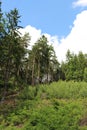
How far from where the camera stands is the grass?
21984 mm

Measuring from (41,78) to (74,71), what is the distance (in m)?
11.4

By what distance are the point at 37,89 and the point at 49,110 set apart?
29747 millimetres

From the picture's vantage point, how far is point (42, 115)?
22734mm

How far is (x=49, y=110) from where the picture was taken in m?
23.4

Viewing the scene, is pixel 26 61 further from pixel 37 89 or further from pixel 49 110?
pixel 49 110

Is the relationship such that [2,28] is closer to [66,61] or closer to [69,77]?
[69,77]

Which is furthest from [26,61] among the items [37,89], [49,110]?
[49,110]

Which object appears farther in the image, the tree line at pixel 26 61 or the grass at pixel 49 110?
the tree line at pixel 26 61

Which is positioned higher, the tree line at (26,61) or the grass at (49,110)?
the tree line at (26,61)

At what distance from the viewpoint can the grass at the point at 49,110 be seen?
2198 cm

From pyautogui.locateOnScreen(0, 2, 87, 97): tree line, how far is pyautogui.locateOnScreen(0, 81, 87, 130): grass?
12.0 feet

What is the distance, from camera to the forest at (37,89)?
23.0 meters

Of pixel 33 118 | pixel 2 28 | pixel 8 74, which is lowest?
pixel 33 118

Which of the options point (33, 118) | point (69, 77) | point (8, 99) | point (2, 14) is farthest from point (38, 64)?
point (33, 118)
